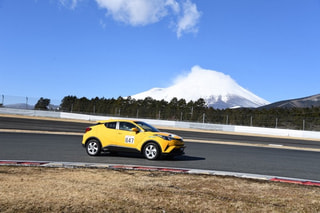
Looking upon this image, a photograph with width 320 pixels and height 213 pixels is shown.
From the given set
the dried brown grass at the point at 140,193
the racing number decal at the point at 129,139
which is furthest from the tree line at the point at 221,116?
the dried brown grass at the point at 140,193

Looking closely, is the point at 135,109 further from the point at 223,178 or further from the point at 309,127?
the point at 223,178

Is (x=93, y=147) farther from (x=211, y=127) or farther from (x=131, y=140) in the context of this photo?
(x=211, y=127)

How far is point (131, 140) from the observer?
36.5ft

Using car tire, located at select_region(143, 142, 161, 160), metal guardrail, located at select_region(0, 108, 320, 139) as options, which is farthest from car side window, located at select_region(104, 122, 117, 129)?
metal guardrail, located at select_region(0, 108, 320, 139)

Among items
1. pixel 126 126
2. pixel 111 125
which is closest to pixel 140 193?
pixel 126 126

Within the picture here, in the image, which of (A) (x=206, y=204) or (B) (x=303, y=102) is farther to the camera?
(B) (x=303, y=102)

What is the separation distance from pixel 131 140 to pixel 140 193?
19.0 ft

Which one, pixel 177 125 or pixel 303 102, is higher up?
pixel 303 102

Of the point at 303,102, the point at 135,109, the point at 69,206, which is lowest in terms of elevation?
the point at 69,206

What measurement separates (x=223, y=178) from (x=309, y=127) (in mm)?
32575

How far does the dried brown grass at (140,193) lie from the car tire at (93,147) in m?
4.08

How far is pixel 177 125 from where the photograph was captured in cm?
4138

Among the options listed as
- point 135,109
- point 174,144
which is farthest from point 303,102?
point 174,144

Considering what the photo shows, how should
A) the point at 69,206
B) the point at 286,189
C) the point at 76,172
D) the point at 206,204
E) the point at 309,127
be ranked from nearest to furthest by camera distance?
the point at 69,206, the point at 206,204, the point at 286,189, the point at 76,172, the point at 309,127
